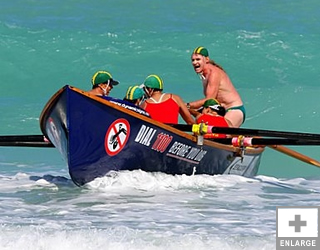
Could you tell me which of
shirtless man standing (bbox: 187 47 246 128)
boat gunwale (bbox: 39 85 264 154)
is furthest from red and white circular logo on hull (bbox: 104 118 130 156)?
shirtless man standing (bbox: 187 47 246 128)

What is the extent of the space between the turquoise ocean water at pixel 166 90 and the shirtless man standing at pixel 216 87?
2.51 feet

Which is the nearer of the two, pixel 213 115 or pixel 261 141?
pixel 261 141

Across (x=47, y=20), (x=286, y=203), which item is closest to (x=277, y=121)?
(x=286, y=203)

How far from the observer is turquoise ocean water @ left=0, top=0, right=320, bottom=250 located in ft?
17.8

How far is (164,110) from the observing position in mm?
7543

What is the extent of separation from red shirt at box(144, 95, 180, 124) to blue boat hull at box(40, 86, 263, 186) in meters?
0.46

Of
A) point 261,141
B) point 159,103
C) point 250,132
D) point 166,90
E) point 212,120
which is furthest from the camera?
point 166,90

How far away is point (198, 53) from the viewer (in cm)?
821

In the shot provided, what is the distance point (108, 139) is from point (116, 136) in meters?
0.08

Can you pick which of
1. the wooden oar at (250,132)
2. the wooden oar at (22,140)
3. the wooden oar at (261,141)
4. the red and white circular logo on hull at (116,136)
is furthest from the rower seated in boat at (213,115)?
the wooden oar at (22,140)

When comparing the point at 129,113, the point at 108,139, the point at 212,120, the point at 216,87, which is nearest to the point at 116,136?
the point at 108,139

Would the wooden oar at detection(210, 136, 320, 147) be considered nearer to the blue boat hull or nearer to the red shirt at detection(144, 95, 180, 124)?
the blue boat hull

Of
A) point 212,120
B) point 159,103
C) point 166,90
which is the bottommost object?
point 212,120

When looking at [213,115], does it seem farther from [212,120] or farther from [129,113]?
[129,113]
